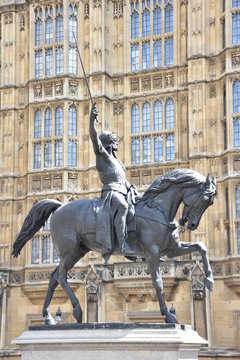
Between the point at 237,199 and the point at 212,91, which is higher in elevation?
the point at 212,91

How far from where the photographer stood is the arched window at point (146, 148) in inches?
1142

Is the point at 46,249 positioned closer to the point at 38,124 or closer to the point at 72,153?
the point at 72,153

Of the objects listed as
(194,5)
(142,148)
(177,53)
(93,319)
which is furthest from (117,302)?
(194,5)

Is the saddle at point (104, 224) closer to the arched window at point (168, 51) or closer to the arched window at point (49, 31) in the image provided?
the arched window at point (168, 51)

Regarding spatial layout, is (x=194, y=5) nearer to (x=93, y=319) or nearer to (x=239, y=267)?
(x=239, y=267)

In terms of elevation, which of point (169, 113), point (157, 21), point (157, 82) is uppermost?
point (157, 21)

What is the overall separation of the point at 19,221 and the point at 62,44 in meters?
8.10

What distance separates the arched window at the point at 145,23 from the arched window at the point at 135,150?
473 cm

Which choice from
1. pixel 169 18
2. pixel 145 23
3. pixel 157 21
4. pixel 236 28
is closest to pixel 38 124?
pixel 145 23

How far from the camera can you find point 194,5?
1134 inches

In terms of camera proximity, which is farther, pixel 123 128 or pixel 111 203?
pixel 123 128

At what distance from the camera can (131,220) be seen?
34.3 ft

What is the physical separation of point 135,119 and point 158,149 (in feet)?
5.85

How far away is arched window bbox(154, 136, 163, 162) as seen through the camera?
94.6ft
